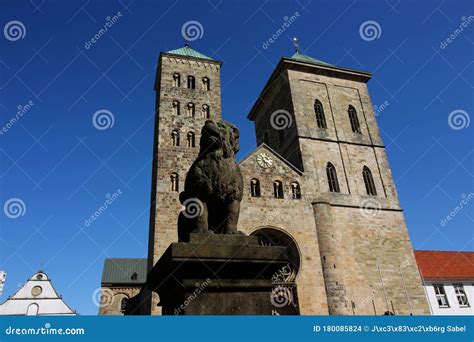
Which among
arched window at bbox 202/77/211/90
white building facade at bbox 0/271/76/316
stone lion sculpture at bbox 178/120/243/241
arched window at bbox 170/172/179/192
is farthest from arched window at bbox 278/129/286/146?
white building facade at bbox 0/271/76/316

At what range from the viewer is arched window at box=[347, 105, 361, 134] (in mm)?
26711

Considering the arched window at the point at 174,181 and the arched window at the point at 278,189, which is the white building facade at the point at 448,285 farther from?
the arched window at the point at 174,181

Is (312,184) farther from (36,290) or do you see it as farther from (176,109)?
(36,290)

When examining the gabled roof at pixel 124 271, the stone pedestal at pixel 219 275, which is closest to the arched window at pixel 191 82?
the stone pedestal at pixel 219 275

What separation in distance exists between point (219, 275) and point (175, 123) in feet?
70.3

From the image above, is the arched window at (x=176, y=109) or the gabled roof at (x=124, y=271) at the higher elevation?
the gabled roof at (x=124, y=271)

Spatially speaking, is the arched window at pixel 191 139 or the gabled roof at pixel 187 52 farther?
the gabled roof at pixel 187 52

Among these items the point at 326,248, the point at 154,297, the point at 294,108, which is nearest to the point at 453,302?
the point at 326,248

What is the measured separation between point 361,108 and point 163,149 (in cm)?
1565

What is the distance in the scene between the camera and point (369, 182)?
968 inches

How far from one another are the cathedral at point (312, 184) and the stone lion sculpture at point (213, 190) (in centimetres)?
1216

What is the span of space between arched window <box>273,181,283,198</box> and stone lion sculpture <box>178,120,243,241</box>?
53.7ft

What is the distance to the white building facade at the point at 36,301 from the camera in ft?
131

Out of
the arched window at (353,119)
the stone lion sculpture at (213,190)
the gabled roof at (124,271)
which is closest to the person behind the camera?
the stone lion sculpture at (213,190)
